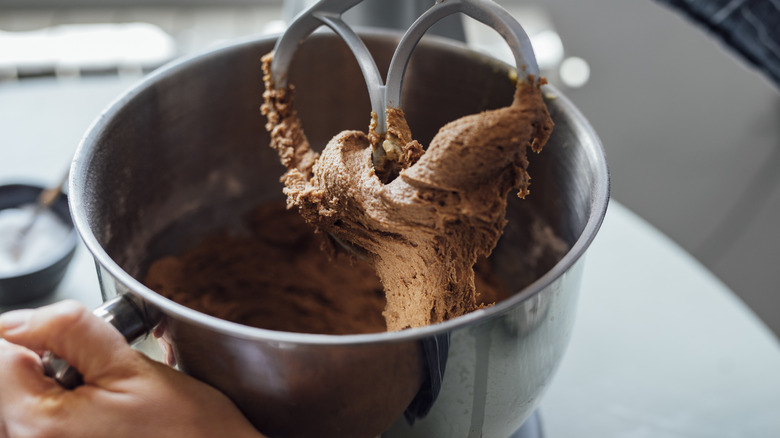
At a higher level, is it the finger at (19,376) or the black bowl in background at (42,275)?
the finger at (19,376)

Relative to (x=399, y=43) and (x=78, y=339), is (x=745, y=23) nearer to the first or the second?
(x=399, y=43)

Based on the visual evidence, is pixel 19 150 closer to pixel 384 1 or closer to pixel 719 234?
pixel 384 1

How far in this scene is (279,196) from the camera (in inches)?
23.5

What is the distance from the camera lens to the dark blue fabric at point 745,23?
27.4 inches

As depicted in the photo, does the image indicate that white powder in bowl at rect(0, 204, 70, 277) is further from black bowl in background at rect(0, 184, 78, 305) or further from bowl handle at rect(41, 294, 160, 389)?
bowl handle at rect(41, 294, 160, 389)

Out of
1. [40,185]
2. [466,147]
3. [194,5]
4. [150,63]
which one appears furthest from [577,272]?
[194,5]

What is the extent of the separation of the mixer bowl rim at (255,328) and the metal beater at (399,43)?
0.27 feet

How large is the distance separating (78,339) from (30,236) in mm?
346

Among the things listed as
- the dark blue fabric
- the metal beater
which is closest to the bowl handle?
the metal beater

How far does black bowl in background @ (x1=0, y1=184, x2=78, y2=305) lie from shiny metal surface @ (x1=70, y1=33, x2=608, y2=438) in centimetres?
11

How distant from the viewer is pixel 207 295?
546 mm

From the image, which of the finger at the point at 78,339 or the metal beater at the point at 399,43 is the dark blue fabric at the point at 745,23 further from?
the finger at the point at 78,339

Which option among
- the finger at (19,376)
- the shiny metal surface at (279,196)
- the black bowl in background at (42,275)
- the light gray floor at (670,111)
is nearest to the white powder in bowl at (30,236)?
the black bowl in background at (42,275)

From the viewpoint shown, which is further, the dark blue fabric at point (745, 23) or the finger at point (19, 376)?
the dark blue fabric at point (745, 23)
